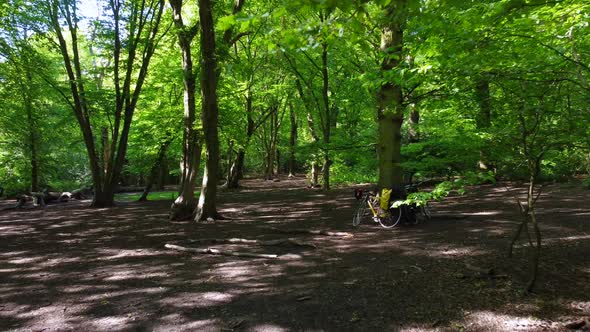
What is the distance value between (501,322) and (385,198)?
222 inches

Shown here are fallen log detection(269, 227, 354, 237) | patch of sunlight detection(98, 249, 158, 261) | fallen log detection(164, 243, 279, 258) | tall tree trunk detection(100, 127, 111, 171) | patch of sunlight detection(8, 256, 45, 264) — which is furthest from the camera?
tall tree trunk detection(100, 127, 111, 171)

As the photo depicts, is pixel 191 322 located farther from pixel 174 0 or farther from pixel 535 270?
pixel 174 0

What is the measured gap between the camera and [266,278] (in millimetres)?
5758

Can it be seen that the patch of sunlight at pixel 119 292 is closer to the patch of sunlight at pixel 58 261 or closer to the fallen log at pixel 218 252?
the fallen log at pixel 218 252

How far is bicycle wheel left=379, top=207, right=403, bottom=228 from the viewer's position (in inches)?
374

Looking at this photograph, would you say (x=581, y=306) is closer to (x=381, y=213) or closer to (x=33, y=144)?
(x=381, y=213)

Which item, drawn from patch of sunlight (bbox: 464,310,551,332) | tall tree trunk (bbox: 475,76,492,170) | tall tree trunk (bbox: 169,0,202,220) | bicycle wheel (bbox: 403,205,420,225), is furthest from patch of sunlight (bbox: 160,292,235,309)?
tall tree trunk (bbox: 169,0,202,220)

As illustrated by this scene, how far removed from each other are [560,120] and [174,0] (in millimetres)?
11447

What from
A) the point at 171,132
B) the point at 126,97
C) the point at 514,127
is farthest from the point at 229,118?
the point at 514,127

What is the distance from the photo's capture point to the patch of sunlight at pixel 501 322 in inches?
147

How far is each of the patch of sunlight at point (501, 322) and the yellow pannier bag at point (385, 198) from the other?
5.39m

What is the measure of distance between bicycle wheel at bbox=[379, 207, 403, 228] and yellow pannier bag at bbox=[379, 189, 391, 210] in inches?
7.5

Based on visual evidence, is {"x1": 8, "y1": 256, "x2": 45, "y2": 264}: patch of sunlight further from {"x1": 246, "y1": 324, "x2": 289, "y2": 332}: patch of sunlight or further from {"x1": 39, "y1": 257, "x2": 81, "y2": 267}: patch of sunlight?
{"x1": 246, "y1": 324, "x2": 289, "y2": 332}: patch of sunlight

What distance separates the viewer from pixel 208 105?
1152cm
